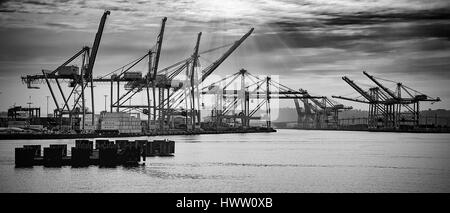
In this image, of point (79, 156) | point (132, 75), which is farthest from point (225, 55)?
point (79, 156)

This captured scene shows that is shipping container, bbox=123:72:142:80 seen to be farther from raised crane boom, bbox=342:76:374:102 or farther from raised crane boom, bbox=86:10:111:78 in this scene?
raised crane boom, bbox=342:76:374:102

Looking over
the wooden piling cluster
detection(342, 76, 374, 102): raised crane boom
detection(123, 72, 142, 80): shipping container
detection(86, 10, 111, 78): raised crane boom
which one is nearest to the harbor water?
the wooden piling cluster

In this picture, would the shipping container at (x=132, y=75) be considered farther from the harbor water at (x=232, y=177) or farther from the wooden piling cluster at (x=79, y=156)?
the wooden piling cluster at (x=79, y=156)

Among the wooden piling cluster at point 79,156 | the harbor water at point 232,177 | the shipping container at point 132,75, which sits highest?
the shipping container at point 132,75

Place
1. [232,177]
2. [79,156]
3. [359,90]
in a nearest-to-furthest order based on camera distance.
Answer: [232,177] < [79,156] < [359,90]

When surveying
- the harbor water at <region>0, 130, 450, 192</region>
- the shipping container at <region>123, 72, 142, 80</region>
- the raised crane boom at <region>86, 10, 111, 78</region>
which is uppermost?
the raised crane boom at <region>86, 10, 111, 78</region>

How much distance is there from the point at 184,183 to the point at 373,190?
8.42m

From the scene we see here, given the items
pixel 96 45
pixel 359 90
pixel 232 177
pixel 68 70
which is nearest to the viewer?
pixel 232 177

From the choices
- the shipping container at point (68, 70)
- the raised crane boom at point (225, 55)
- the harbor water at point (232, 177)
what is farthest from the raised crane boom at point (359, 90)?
the harbor water at point (232, 177)

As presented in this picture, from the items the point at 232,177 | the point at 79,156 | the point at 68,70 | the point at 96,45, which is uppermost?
the point at 96,45

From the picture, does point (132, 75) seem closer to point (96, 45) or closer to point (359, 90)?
point (96, 45)

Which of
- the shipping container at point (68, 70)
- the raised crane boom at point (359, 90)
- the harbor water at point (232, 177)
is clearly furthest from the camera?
the raised crane boom at point (359, 90)
